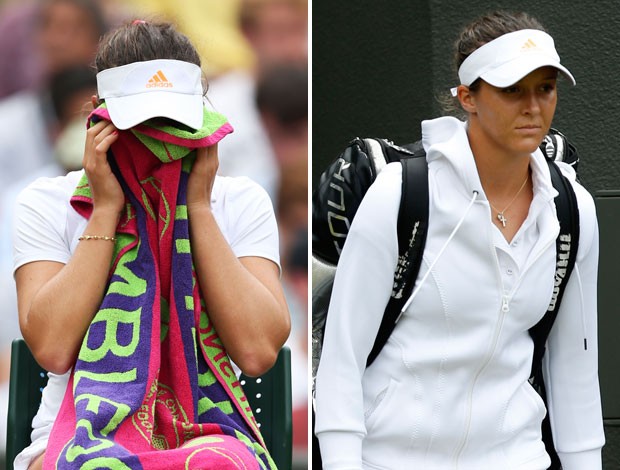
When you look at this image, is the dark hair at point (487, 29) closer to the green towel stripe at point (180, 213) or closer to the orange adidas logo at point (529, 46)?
the orange adidas logo at point (529, 46)

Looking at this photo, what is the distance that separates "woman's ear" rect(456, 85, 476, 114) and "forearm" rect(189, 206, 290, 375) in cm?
67

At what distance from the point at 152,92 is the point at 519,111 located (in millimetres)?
874

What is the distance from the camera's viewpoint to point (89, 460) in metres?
2.86

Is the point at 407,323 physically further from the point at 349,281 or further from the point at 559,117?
the point at 559,117

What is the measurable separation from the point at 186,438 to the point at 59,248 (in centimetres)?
60

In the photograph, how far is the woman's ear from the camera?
10.5 feet

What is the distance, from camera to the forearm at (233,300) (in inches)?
125

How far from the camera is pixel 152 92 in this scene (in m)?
3.12

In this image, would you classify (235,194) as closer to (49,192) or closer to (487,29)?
(49,192)

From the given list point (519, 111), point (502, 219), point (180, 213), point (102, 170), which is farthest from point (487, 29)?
point (102, 170)

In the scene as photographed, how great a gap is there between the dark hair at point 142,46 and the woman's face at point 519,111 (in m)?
0.73

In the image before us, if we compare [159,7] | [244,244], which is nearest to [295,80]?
[159,7]

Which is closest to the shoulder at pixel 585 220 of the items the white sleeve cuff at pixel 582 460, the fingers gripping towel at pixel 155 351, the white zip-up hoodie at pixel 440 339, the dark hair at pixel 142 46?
the white zip-up hoodie at pixel 440 339

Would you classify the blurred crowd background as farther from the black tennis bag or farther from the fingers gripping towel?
the fingers gripping towel
